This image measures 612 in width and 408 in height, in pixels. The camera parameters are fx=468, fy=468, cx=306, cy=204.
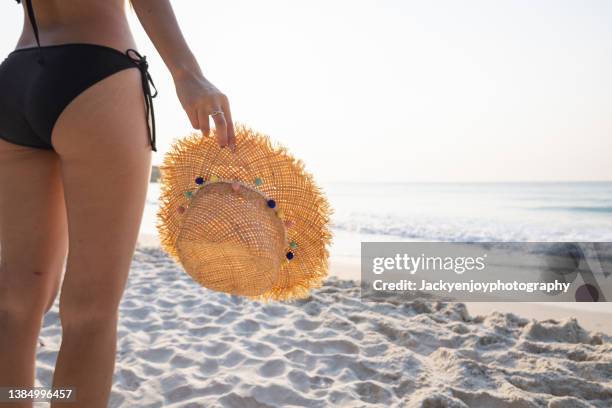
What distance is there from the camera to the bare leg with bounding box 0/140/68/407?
1164mm

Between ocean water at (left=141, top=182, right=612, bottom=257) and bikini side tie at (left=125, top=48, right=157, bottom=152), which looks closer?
bikini side tie at (left=125, top=48, right=157, bottom=152)

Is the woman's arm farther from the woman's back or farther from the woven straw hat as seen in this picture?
the woven straw hat

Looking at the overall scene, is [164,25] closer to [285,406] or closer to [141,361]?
[285,406]

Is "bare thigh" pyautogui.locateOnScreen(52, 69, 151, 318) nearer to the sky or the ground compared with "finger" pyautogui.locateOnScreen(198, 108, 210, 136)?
nearer to the ground

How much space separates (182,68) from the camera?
43.1 inches

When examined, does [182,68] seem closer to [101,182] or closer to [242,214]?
[101,182]

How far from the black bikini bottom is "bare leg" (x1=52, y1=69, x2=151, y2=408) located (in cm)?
2

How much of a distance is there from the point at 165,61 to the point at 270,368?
6.77 feet

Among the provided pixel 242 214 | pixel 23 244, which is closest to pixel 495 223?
pixel 242 214

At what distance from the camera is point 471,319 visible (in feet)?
12.0

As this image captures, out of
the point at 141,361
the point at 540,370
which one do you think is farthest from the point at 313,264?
the point at 540,370

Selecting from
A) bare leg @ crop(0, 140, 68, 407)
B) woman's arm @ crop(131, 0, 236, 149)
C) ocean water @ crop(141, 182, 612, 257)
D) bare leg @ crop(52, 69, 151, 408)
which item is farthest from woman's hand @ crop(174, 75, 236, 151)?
ocean water @ crop(141, 182, 612, 257)

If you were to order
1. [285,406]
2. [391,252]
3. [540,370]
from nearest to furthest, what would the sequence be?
1. [285,406]
2. [540,370]
3. [391,252]

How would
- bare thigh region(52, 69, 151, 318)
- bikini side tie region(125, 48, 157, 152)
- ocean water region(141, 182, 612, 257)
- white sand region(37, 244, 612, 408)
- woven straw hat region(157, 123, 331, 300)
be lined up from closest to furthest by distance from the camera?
1. bare thigh region(52, 69, 151, 318)
2. bikini side tie region(125, 48, 157, 152)
3. woven straw hat region(157, 123, 331, 300)
4. white sand region(37, 244, 612, 408)
5. ocean water region(141, 182, 612, 257)
